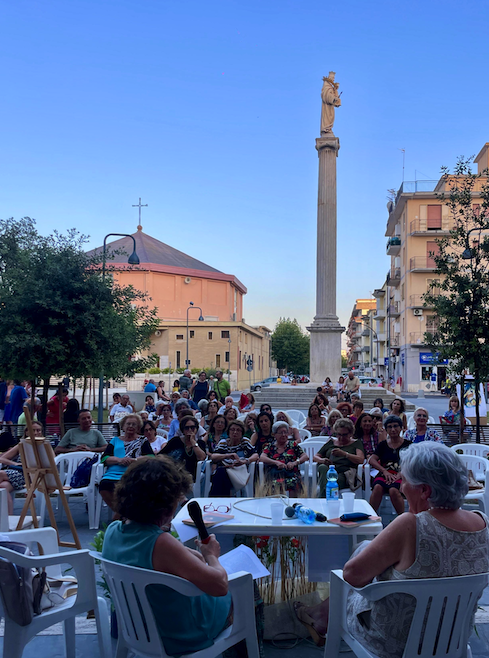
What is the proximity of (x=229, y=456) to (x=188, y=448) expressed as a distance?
48cm

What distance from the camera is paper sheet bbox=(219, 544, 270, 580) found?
10.2 ft

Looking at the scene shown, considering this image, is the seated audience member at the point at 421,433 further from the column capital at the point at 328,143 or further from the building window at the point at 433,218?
the building window at the point at 433,218

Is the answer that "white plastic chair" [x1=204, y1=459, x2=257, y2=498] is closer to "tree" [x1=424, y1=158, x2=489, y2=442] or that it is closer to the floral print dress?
the floral print dress

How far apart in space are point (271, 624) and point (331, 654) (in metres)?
0.86

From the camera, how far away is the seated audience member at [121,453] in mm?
5898

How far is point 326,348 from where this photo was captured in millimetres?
25406

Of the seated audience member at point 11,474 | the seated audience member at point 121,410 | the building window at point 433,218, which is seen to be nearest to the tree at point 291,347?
the building window at point 433,218

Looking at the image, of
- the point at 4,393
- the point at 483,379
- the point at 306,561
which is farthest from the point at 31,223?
the point at 306,561

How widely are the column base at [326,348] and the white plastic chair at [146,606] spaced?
22784mm

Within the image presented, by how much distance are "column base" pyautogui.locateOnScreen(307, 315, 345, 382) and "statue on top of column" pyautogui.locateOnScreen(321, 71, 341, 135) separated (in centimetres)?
863

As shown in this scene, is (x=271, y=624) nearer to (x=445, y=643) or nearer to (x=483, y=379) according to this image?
(x=445, y=643)

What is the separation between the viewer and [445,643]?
2.51 metres

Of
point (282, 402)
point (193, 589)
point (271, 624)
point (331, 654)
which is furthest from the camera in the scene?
point (282, 402)

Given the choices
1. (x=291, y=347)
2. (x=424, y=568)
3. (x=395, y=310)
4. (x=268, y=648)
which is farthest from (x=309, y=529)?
(x=291, y=347)
